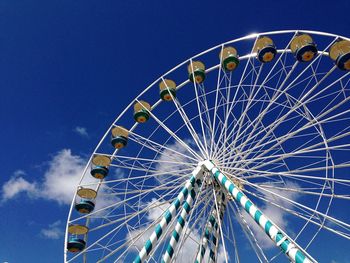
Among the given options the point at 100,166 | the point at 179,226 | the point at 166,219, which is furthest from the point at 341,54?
the point at 100,166

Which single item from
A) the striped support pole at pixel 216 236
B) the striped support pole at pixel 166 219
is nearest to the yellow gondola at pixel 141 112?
the striped support pole at pixel 166 219

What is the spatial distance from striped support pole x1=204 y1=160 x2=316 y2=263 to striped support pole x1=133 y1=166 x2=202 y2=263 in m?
0.59

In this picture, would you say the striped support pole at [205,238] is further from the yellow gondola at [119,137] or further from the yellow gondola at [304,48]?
the yellow gondola at [304,48]

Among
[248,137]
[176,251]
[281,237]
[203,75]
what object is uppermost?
[203,75]

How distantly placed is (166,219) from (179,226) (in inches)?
18.5

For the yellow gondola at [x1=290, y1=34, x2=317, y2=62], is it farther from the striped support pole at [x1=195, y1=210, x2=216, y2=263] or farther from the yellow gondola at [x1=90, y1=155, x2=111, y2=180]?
the yellow gondola at [x1=90, y1=155, x2=111, y2=180]

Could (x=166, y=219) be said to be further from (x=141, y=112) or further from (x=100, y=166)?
(x=141, y=112)

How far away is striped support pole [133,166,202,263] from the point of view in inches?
458

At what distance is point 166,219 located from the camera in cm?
1218

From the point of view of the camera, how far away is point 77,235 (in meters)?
14.8

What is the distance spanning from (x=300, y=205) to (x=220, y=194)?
3.34 meters

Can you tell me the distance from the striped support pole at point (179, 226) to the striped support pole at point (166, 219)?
0.22m

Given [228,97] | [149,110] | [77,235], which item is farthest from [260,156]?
[77,235]

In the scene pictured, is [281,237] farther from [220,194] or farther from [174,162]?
[174,162]
